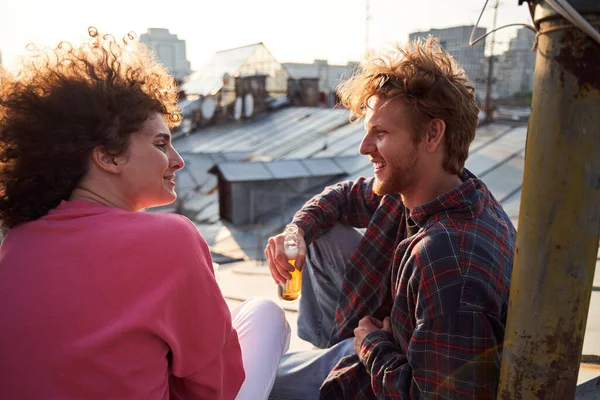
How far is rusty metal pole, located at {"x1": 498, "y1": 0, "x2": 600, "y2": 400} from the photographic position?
100 centimetres

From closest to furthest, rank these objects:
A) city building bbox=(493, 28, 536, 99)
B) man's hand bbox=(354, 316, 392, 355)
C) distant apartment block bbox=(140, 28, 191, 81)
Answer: man's hand bbox=(354, 316, 392, 355) < city building bbox=(493, 28, 536, 99) < distant apartment block bbox=(140, 28, 191, 81)

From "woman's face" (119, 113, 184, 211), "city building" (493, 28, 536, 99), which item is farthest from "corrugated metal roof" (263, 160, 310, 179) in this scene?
"woman's face" (119, 113, 184, 211)

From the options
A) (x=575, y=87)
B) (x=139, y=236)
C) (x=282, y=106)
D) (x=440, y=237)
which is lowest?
(x=282, y=106)

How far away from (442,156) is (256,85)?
1755 cm

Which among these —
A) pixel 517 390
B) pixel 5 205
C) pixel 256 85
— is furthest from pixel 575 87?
pixel 256 85

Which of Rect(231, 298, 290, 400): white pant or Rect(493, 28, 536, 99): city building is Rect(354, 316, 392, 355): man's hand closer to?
Rect(231, 298, 290, 400): white pant

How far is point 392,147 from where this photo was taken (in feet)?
6.11

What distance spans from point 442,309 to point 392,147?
28.6 inches

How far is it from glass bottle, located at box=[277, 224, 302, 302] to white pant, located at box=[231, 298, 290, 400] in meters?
0.37

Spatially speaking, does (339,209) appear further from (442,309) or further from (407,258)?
(442,309)

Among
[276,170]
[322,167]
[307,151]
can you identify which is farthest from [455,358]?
[307,151]

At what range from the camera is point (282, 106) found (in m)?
19.5

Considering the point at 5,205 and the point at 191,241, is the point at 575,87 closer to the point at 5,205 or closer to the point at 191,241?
the point at 191,241

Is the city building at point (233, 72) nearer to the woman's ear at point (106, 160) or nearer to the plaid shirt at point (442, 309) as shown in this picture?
the plaid shirt at point (442, 309)
